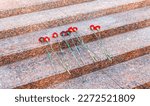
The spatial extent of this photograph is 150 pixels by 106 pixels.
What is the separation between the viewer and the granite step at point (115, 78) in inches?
161

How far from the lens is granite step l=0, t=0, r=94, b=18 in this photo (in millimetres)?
5410

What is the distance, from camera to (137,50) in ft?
15.6

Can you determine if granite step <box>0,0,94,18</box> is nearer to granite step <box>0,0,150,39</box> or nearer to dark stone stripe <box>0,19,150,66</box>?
granite step <box>0,0,150,39</box>

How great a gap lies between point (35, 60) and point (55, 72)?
1.68ft

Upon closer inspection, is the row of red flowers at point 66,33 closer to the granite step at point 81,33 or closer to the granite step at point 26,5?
the granite step at point 81,33

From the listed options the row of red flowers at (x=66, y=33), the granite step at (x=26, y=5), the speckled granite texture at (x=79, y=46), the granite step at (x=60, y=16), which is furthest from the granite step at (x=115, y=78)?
the granite step at (x=26, y=5)

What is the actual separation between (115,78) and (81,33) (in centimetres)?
121

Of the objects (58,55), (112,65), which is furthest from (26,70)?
(112,65)

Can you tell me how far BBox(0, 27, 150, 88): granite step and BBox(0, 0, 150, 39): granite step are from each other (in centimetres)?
81

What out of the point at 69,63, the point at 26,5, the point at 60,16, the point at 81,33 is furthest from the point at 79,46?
the point at 26,5

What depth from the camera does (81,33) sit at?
195 inches

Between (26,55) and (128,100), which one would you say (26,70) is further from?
(128,100)

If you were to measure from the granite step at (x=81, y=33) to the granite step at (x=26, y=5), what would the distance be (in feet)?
2.67

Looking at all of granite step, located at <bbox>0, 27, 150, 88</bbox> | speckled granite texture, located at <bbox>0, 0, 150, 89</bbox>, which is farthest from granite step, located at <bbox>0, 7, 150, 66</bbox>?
granite step, located at <bbox>0, 27, 150, 88</bbox>
